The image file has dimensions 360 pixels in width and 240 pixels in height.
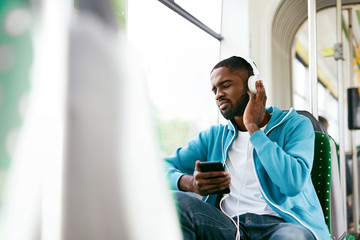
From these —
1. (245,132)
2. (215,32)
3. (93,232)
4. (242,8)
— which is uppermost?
(242,8)

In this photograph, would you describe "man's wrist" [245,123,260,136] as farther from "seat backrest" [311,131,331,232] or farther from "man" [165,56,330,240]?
"seat backrest" [311,131,331,232]

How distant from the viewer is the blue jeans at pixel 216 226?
1013mm

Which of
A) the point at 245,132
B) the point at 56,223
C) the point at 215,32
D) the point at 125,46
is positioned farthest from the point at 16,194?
the point at 215,32

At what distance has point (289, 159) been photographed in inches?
43.8

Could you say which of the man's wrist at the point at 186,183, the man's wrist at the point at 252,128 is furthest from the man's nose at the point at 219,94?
the man's wrist at the point at 186,183

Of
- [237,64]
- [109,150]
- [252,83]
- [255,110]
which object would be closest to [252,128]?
[255,110]

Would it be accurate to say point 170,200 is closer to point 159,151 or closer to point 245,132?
point 159,151

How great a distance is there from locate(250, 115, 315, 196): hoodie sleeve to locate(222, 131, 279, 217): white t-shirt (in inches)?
3.5

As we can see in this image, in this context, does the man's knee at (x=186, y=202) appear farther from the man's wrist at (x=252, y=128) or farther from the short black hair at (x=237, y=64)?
the short black hair at (x=237, y=64)

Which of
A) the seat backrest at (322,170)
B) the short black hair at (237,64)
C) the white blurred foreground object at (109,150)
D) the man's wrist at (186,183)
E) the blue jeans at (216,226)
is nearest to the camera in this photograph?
the white blurred foreground object at (109,150)

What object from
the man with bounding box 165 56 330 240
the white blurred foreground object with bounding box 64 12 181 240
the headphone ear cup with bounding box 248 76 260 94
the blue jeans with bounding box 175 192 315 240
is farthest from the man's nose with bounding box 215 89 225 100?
the white blurred foreground object with bounding box 64 12 181 240

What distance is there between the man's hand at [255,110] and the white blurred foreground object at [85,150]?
933 mm

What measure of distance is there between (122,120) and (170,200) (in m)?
0.09

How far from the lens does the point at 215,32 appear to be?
250cm
